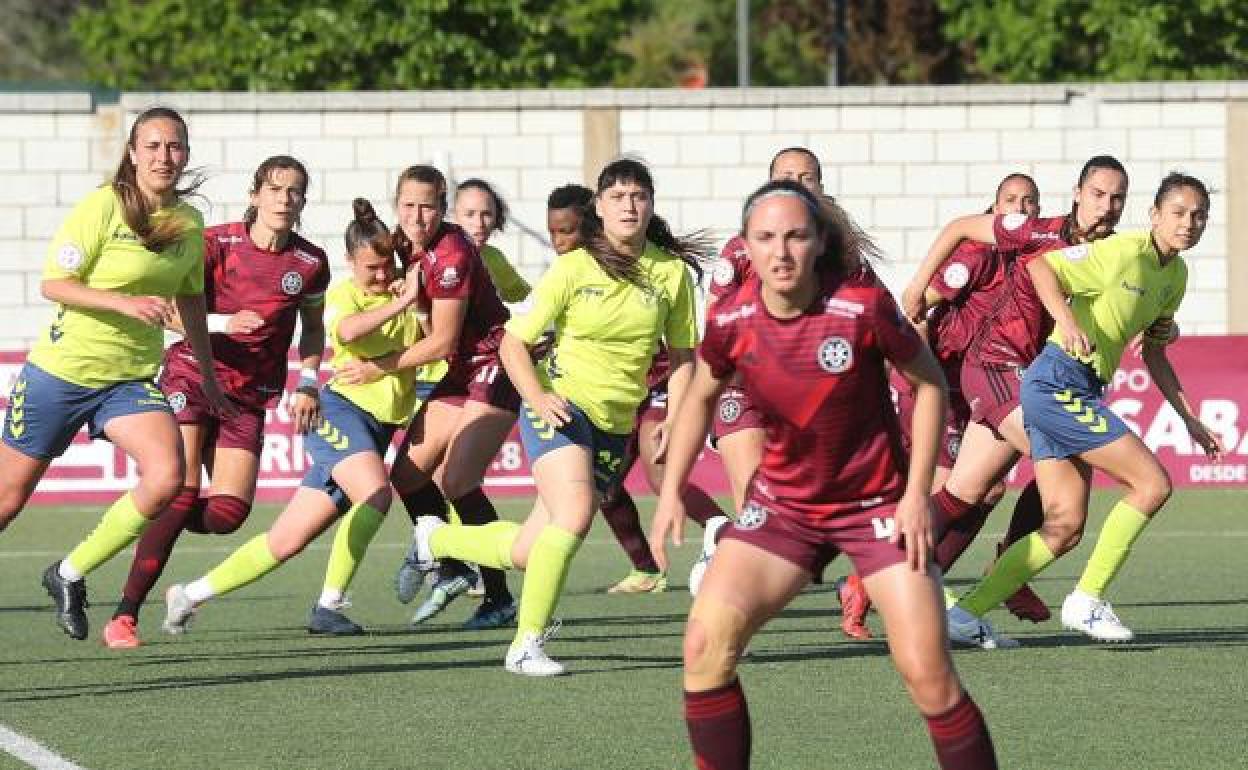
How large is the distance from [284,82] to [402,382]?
25.9m

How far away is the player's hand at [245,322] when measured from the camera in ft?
35.8

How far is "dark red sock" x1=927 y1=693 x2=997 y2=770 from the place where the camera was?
6.34 meters

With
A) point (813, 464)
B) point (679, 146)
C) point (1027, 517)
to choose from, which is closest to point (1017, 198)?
point (1027, 517)

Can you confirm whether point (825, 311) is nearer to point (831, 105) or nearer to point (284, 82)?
point (831, 105)

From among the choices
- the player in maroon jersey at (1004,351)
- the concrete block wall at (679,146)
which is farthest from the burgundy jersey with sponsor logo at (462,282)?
the concrete block wall at (679,146)

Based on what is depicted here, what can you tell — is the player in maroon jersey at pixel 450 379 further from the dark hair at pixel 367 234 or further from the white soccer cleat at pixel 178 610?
the white soccer cleat at pixel 178 610

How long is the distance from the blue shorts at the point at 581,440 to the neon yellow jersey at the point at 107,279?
1.44 metres

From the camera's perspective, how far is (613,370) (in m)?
9.85

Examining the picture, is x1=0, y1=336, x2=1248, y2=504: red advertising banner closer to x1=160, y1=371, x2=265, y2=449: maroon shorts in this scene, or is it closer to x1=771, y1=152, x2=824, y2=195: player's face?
x1=160, y1=371, x2=265, y2=449: maroon shorts

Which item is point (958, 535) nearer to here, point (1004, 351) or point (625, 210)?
point (1004, 351)

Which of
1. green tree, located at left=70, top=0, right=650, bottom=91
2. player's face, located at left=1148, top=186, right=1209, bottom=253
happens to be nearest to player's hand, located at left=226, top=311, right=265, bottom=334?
player's face, located at left=1148, top=186, right=1209, bottom=253

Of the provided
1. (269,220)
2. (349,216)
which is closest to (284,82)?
(349,216)

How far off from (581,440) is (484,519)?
1.92 meters

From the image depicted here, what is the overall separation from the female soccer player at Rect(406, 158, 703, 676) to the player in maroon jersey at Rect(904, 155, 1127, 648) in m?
1.55
